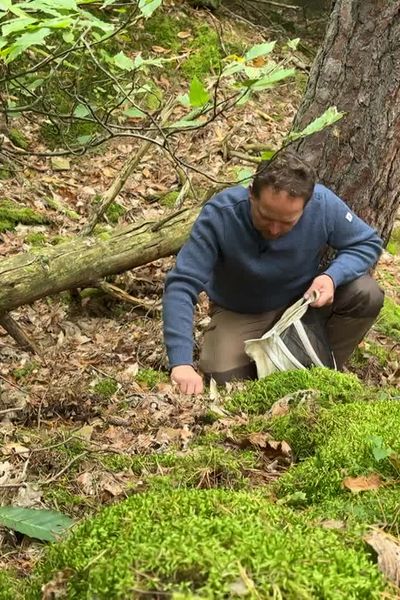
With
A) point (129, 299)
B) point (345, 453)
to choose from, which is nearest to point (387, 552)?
point (345, 453)

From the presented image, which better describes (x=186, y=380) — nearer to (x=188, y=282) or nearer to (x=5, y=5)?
(x=188, y=282)

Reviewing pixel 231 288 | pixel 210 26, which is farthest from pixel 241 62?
pixel 210 26

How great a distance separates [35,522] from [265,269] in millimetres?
2733

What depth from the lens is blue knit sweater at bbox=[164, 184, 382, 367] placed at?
4.05 meters

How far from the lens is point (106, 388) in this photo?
163 inches

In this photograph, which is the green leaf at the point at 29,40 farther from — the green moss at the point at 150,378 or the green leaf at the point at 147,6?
the green moss at the point at 150,378

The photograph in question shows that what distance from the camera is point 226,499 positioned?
167 centimetres

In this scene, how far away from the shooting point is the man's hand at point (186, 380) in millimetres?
3752

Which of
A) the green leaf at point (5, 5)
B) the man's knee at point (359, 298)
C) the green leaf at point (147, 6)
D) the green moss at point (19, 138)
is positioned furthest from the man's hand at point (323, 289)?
the green moss at point (19, 138)

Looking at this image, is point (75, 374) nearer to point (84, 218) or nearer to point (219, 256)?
point (219, 256)

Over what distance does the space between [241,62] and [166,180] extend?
549cm

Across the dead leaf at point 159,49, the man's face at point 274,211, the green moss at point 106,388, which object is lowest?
the green moss at point 106,388

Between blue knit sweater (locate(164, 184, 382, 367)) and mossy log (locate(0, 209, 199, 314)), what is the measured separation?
78cm

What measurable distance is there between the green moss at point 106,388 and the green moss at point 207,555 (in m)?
2.42
